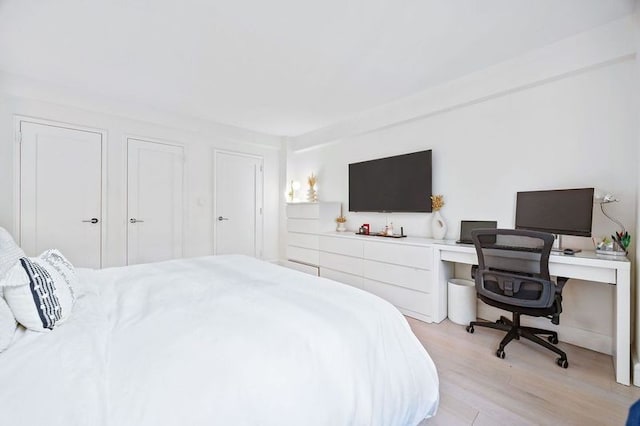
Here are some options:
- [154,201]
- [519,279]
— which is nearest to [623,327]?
[519,279]

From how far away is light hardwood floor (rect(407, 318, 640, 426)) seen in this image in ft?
4.96

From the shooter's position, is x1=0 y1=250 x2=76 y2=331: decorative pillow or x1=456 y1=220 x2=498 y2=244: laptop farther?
x1=456 y1=220 x2=498 y2=244: laptop

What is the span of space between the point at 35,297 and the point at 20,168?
115 inches

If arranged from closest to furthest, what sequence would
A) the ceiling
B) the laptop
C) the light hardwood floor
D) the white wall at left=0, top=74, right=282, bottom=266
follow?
the light hardwood floor
the ceiling
the laptop
the white wall at left=0, top=74, right=282, bottom=266

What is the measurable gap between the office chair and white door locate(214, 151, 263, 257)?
11.6 ft

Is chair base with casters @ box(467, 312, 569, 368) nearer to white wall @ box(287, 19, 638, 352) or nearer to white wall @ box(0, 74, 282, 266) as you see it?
white wall @ box(287, 19, 638, 352)

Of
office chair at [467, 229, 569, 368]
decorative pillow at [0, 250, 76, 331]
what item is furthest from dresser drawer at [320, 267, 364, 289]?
decorative pillow at [0, 250, 76, 331]

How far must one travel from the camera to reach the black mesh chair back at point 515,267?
1956 mm

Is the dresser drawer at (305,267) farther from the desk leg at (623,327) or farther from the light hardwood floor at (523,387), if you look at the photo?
the desk leg at (623,327)

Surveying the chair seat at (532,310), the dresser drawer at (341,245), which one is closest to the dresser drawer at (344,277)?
the dresser drawer at (341,245)

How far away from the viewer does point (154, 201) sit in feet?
12.5

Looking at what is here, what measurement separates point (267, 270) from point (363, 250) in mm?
1683

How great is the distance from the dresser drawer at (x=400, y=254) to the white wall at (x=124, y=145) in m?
2.37

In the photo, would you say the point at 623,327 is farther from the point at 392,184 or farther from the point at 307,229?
the point at 307,229
